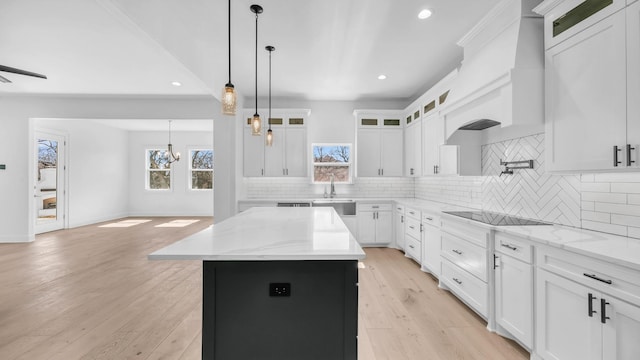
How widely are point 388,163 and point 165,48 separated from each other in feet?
13.0

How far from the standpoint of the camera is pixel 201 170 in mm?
9266

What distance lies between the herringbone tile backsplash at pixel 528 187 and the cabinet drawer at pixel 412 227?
3.06ft

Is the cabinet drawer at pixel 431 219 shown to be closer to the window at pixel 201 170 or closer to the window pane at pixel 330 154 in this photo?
the window pane at pixel 330 154

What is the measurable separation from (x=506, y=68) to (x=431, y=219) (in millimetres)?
1966

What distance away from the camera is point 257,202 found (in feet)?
16.8

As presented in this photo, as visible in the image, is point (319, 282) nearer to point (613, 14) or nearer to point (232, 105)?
point (232, 105)

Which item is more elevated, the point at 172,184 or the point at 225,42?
the point at 225,42

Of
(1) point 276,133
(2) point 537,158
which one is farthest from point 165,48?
(2) point 537,158

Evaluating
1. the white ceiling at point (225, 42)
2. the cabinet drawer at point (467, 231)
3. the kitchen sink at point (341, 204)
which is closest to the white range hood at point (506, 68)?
the white ceiling at point (225, 42)

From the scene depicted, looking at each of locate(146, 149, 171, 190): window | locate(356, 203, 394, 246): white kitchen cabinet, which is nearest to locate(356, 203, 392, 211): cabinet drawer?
locate(356, 203, 394, 246): white kitchen cabinet

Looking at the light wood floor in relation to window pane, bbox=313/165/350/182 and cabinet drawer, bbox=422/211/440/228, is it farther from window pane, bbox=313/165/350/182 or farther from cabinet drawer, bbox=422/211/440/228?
window pane, bbox=313/165/350/182

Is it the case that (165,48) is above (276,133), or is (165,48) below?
above

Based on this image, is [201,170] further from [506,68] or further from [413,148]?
Result: [506,68]

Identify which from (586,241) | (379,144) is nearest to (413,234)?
(379,144)
